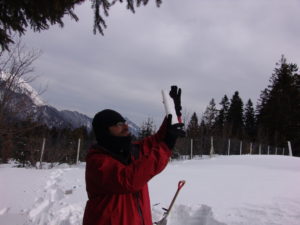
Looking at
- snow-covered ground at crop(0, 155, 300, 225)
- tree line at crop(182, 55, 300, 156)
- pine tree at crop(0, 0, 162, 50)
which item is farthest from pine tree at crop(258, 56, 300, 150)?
pine tree at crop(0, 0, 162, 50)

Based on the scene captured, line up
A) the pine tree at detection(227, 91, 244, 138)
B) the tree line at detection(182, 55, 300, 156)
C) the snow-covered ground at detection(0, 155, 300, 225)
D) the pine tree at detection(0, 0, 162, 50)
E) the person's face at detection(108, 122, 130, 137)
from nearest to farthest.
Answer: the person's face at detection(108, 122, 130, 137), the pine tree at detection(0, 0, 162, 50), the snow-covered ground at detection(0, 155, 300, 225), the tree line at detection(182, 55, 300, 156), the pine tree at detection(227, 91, 244, 138)

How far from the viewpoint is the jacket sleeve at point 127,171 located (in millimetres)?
2041

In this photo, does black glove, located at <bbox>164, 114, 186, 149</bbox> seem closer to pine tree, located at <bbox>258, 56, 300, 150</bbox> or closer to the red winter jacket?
the red winter jacket

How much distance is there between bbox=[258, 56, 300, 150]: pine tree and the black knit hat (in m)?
38.6

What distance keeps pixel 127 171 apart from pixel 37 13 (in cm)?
241

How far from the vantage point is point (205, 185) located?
334 inches

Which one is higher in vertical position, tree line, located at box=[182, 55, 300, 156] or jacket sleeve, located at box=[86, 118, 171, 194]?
tree line, located at box=[182, 55, 300, 156]

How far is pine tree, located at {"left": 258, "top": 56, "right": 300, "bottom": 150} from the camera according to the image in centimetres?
4028

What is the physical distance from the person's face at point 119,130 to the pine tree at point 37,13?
167 centimetres

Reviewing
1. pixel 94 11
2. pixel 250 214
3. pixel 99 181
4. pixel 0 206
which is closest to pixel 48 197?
pixel 0 206

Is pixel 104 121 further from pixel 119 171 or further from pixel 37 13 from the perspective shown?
pixel 37 13

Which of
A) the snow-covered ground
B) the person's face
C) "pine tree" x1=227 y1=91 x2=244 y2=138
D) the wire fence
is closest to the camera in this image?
the person's face

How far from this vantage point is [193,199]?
22.9 ft

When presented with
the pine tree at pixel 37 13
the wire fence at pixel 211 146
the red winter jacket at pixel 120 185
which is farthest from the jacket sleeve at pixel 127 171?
the wire fence at pixel 211 146
